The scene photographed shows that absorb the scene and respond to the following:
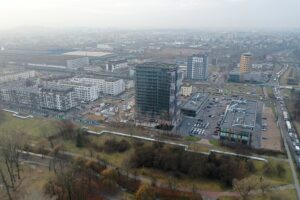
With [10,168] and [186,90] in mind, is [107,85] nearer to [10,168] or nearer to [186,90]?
[186,90]

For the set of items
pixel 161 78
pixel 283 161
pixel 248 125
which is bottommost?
pixel 283 161

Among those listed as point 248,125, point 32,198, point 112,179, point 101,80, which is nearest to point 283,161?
point 248,125

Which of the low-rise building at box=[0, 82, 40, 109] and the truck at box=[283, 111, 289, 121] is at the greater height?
the low-rise building at box=[0, 82, 40, 109]

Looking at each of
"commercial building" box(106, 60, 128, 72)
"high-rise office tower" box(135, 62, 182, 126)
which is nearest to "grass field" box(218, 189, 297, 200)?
"high-rise office tower" box(135, 62, 182, 126)

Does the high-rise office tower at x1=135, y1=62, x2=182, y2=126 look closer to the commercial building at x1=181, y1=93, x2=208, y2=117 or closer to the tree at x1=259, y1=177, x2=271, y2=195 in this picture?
the commercial building at x1=181, y1=93, x2=208, y2=117

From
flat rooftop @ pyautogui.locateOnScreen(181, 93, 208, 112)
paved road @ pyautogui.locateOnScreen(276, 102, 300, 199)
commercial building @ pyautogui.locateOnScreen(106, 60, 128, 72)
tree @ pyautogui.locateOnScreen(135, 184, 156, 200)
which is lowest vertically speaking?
paved road @ pyautogui.locateOnScreen(276, 102, 300, 199)

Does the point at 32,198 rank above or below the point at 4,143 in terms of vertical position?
below

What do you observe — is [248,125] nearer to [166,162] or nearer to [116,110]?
[166,162]
